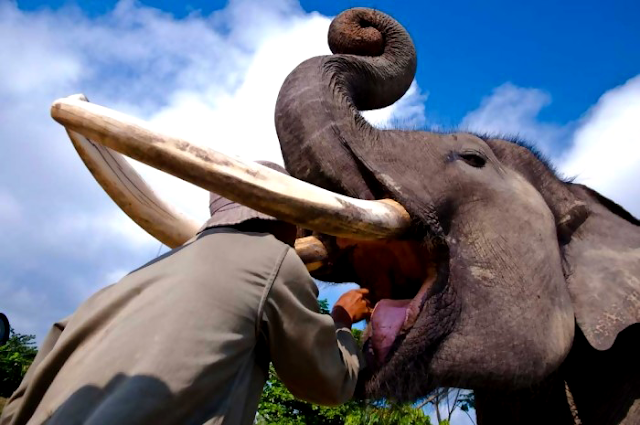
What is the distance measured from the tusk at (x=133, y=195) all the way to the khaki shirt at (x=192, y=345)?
0.74 metres

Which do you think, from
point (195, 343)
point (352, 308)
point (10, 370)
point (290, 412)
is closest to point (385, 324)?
point (352, 308)

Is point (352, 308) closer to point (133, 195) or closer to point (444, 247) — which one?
point (444, 247)

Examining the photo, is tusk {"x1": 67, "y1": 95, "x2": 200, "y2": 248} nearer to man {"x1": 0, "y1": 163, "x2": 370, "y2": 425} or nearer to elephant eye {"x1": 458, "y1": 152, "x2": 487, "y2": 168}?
man {"x1": 0, "y1": 163, "x2": 370, "y2": 425}

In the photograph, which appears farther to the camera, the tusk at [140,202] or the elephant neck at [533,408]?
the elephant neck at [533,408]

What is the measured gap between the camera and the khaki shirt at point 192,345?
4.84 ft

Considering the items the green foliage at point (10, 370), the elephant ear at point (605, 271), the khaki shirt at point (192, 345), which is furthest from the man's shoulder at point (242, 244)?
the green foliage at point (10, 370)

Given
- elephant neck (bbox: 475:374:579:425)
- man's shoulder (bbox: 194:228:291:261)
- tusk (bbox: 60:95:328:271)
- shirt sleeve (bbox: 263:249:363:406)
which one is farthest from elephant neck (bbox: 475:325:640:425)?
man's shoulder (bbox: 194:228:291:261)

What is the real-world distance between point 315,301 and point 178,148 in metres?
0.52

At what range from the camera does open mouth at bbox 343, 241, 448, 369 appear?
2.35 metres

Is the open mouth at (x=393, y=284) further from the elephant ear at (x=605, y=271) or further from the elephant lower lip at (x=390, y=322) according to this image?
the elephant ear at (x=605, y=271)

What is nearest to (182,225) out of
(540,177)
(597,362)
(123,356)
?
(123,356)

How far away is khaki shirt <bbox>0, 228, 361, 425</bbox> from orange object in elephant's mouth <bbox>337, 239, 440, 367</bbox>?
51 cm

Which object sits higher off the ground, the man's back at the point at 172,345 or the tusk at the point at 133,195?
the tusk at the point at 133,195

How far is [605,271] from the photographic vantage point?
286cm
